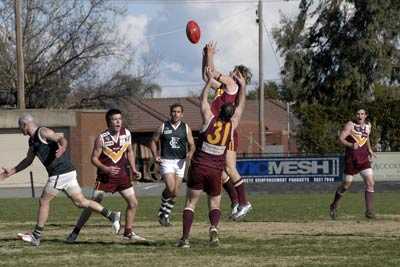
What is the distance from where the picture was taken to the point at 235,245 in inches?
513

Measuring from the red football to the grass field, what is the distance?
118 inches

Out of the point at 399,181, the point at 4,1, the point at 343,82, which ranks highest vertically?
the point at 4,1

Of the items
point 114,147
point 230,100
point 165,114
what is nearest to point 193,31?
point 230,100

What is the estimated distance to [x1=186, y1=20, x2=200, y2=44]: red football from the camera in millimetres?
14859

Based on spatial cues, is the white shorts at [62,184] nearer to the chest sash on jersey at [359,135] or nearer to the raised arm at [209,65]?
the raised arm at [209,65]

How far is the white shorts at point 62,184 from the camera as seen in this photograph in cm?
1345

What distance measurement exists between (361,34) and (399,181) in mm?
19416

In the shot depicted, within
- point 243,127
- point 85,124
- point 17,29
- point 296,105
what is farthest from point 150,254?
point 243,127

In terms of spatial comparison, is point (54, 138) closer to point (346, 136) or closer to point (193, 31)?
point (193, 31)

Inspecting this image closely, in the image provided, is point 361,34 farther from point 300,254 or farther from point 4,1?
point 300,254

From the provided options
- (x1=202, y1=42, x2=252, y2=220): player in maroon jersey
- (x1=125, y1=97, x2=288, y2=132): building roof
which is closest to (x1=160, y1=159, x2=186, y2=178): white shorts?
(x1=202, y1=42, x2=252, y2=220): player in maroon jersey

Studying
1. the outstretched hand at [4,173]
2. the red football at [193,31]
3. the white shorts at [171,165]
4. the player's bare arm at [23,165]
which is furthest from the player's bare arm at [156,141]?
the outstretched hand at [4,173]

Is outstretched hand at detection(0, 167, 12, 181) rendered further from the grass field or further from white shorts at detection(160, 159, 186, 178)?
white shorts at detection(160, 159, 186, 178)

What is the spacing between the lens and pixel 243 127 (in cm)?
7888
